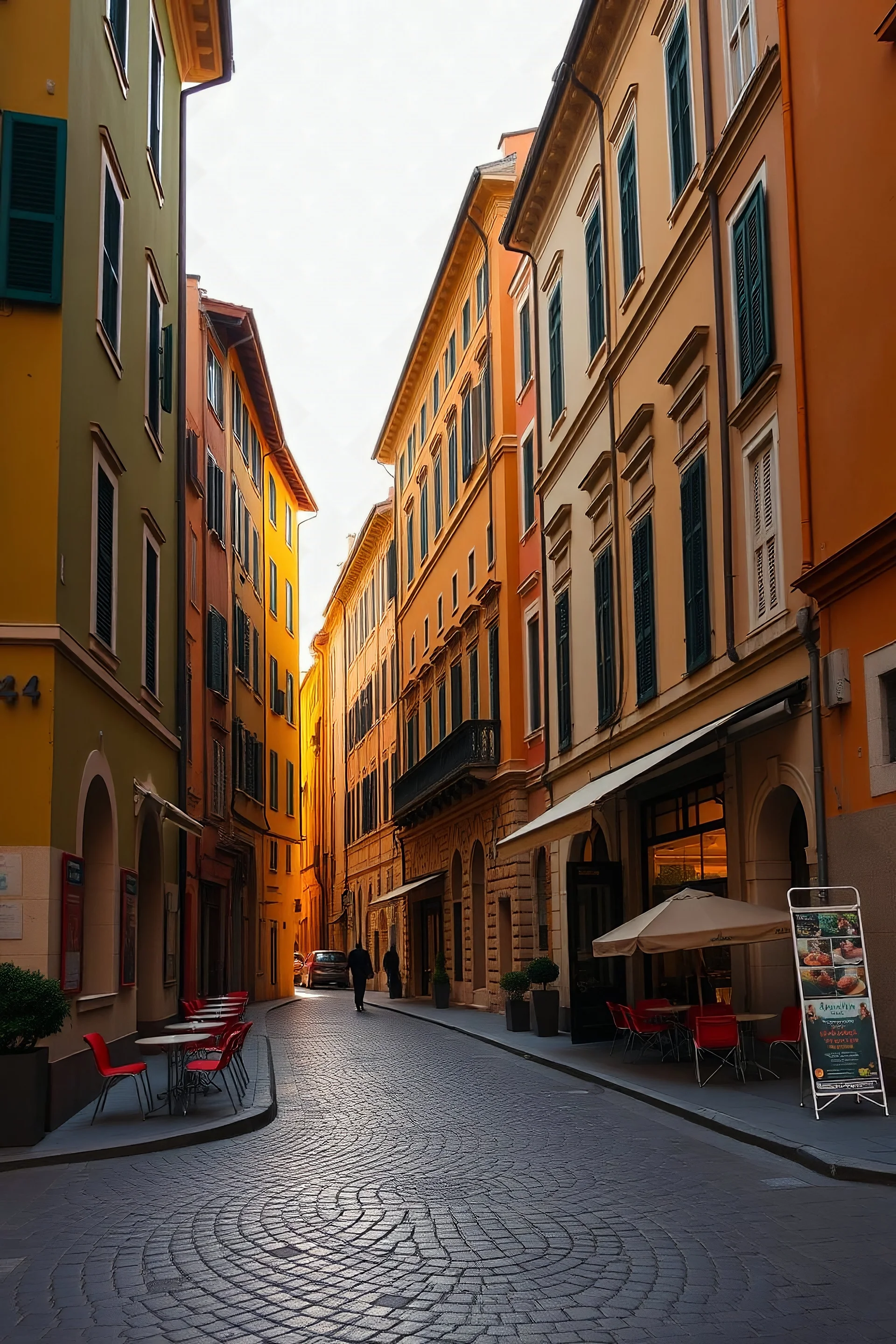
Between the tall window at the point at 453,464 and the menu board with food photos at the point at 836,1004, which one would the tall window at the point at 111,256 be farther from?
the tall window at the point at 453,464

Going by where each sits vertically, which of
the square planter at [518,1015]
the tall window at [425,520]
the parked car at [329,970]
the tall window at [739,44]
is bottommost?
the parked car at [329,970]

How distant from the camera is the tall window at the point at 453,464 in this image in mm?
38250

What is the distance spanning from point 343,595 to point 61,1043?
171 ft

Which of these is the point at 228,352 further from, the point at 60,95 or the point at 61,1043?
the point at 61,1043

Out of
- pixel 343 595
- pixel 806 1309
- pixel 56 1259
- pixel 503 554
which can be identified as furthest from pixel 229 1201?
pixel 343 595

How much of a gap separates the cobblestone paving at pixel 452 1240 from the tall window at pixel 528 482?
62.0 feet

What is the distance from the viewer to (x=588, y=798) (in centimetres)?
1998

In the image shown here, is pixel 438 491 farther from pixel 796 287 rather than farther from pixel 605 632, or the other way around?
pixel 796 287

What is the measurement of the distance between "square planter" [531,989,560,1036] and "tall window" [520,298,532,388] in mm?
13561

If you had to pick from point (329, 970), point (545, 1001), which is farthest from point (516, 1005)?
point (329, 970)

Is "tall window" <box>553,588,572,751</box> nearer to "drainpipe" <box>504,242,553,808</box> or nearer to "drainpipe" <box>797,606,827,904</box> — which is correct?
A: "drainpipe" <box>504,242,553,808</box>

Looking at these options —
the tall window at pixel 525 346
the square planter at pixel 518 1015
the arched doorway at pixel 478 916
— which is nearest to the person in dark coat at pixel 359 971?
the arched doorway at pixel 478 916

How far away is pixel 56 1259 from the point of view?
789 centimetres

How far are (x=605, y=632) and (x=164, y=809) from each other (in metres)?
7.71
